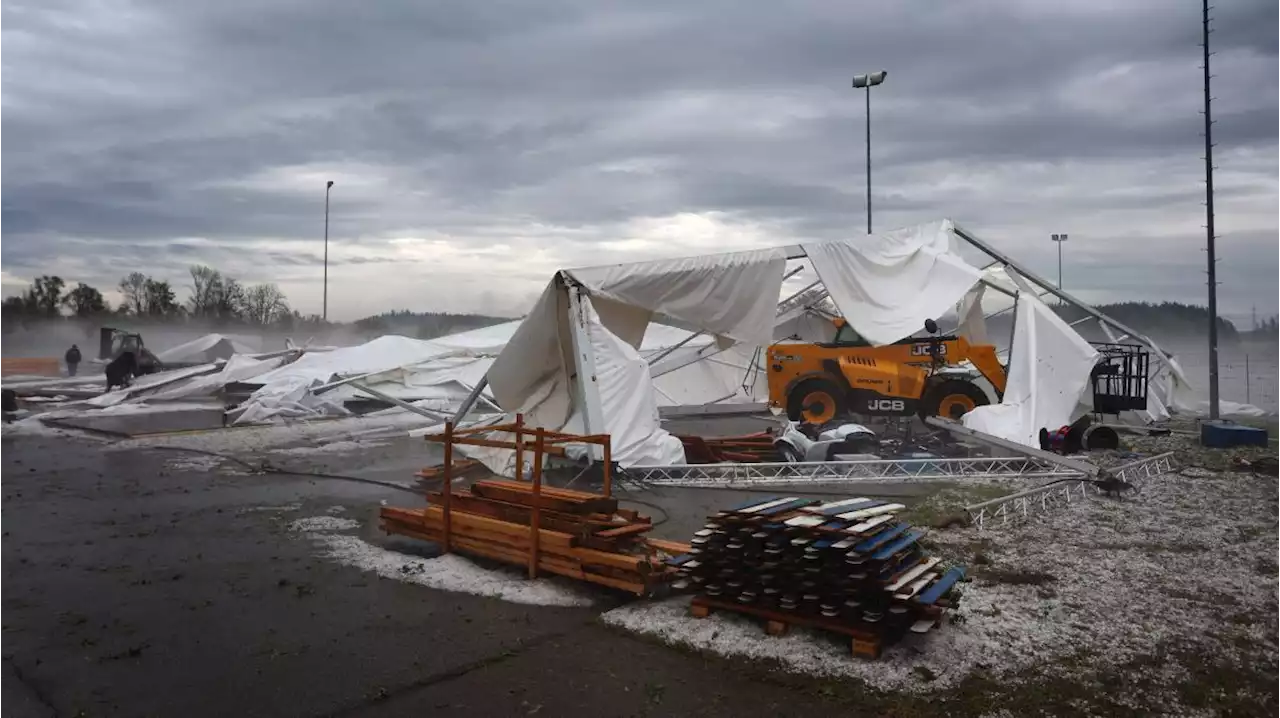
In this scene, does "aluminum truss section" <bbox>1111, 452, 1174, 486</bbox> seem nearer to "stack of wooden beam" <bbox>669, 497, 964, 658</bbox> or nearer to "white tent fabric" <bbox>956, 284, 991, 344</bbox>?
"white tent fabric" <bbox>956, 284, 991, 344</bbox>

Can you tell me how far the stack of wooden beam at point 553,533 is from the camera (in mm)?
6062

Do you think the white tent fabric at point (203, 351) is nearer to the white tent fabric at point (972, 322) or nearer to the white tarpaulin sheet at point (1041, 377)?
the white tent fabric at point (972, 322)

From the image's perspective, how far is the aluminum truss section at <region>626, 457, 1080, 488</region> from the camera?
34.3 ft

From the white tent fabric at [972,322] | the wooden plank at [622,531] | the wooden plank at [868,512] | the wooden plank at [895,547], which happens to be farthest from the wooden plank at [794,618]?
the white tent fabric at [972,322]

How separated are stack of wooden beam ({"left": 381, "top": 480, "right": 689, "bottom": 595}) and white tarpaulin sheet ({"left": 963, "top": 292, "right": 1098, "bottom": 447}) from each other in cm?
806

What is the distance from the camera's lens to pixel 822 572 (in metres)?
5.06

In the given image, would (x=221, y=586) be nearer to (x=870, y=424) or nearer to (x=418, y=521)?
(x=418, y=521)

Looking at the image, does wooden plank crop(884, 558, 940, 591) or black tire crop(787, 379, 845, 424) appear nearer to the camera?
wooden plank crop(884, 558, 940, 591)

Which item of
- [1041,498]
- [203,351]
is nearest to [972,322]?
[1041,498]

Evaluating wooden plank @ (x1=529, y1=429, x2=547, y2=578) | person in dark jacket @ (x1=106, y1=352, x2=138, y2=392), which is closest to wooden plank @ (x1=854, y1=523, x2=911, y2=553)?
wooden plank @ (x1=529, y1=429, x2=547, y2=578)

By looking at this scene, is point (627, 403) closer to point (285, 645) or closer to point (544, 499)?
point (544, 499)

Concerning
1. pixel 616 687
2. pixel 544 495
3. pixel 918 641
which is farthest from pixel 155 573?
pixel 918 641

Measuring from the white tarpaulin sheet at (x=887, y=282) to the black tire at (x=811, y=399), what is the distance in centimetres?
311

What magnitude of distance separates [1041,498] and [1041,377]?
191 inches
